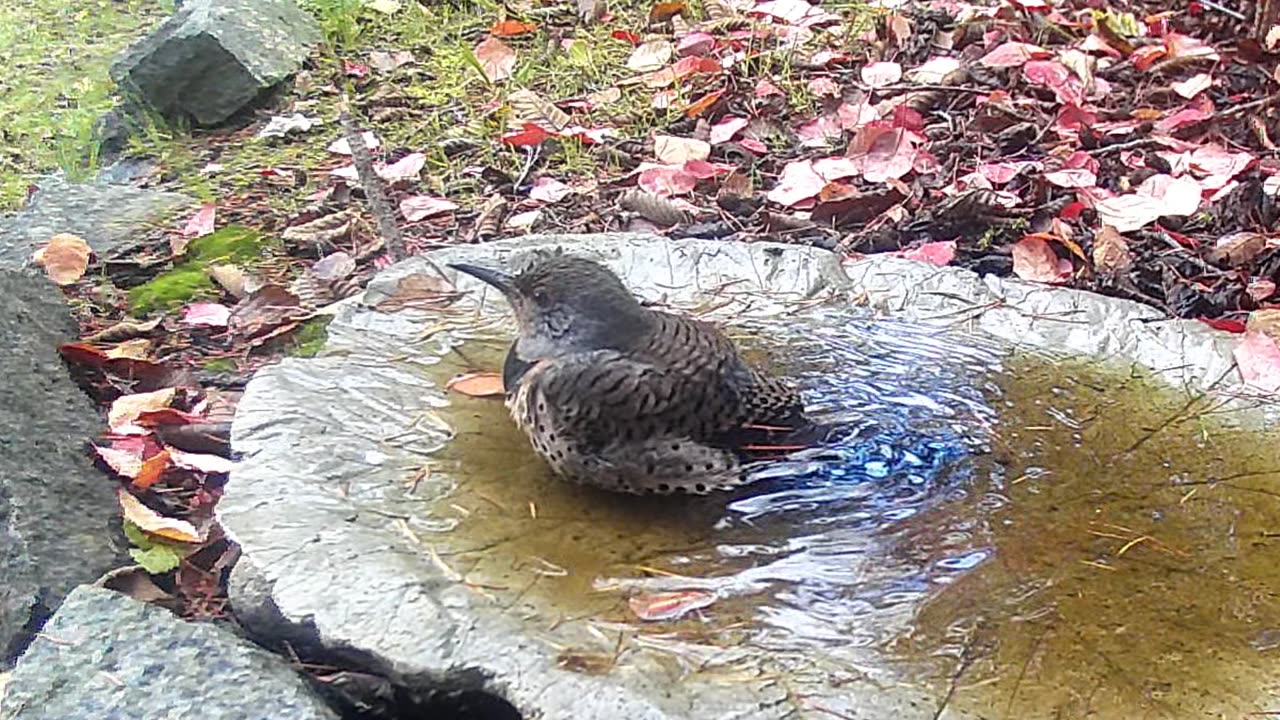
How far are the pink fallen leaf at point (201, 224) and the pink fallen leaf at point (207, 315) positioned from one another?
53 centimetres

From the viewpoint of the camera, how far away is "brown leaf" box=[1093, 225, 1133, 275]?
3916mm

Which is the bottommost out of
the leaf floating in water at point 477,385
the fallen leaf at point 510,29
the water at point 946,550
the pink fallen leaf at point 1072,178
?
the pink fallen leaf at point 1072,178

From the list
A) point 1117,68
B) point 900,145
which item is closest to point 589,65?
point 900,145

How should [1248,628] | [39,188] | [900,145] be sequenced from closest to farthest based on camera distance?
[1248,628] → [900,145] → [39,188]

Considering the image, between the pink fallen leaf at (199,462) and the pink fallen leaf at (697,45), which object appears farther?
the pink fallen leaf at (697,45)

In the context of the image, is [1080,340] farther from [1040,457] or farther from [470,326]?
[470,326]

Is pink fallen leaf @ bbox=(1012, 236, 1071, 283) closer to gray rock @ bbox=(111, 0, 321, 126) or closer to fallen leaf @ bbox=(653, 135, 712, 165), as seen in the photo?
fallen leaf @ bbox=(653, 135, 712, 165)

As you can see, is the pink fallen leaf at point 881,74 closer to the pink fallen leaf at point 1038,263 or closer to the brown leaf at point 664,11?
the brown leaf at point 664,11

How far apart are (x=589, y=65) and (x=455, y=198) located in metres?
1.16

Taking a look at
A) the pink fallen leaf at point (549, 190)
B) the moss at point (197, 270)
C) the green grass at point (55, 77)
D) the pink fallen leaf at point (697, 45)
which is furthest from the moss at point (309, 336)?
the pink fallen leaf at point (697, 45)

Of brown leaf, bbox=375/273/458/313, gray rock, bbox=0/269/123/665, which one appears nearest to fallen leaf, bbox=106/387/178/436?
gray rock, bbox=0/269/123/665

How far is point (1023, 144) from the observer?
186 inches

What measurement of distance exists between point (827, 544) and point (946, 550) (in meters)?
0.18

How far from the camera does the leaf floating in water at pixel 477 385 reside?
2785mm
